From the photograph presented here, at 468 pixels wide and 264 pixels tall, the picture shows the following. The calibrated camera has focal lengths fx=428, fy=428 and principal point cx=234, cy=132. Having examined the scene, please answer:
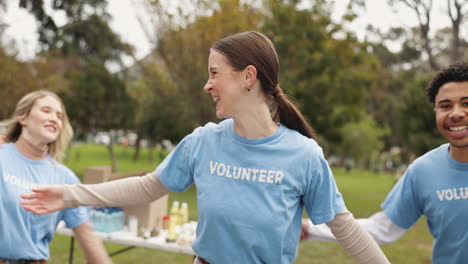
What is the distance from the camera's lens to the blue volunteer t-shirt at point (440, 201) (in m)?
2.29

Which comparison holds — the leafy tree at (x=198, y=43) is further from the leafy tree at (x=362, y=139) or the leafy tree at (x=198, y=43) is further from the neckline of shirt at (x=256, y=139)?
the leafy tree at (x=362, y=139)

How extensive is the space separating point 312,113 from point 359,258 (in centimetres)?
1311

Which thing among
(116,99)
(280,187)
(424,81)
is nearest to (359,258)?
(280,187)

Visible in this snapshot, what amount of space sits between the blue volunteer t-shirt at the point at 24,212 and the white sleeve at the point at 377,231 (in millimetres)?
1599

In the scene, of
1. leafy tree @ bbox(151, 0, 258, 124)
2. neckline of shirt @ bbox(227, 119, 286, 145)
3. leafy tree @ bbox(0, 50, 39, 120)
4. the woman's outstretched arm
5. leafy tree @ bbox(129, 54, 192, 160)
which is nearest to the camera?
neckline of shirt @ bbox(227, 119, 286, 145)

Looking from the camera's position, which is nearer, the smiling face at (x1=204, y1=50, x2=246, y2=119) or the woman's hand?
the smiling face at (x1=204, y1=50, x2=246, y2=119)

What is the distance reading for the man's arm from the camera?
2701mm

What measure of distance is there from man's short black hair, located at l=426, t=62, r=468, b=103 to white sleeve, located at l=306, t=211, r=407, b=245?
2.68ft

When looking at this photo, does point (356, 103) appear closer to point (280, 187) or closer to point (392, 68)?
point (280, 187)

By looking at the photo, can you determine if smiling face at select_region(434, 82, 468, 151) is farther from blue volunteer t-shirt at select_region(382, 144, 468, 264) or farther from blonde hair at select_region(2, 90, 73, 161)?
blonde hair at select_region(2, 90, 73, 161)

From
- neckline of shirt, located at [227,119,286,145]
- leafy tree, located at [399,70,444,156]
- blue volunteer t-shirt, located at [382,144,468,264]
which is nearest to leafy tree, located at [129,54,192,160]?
leafy tree, located at [399,70,444,156]

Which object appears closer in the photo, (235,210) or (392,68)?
(235,210)

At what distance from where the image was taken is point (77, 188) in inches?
80.4

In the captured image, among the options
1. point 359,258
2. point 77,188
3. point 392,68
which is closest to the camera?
point 359,258
